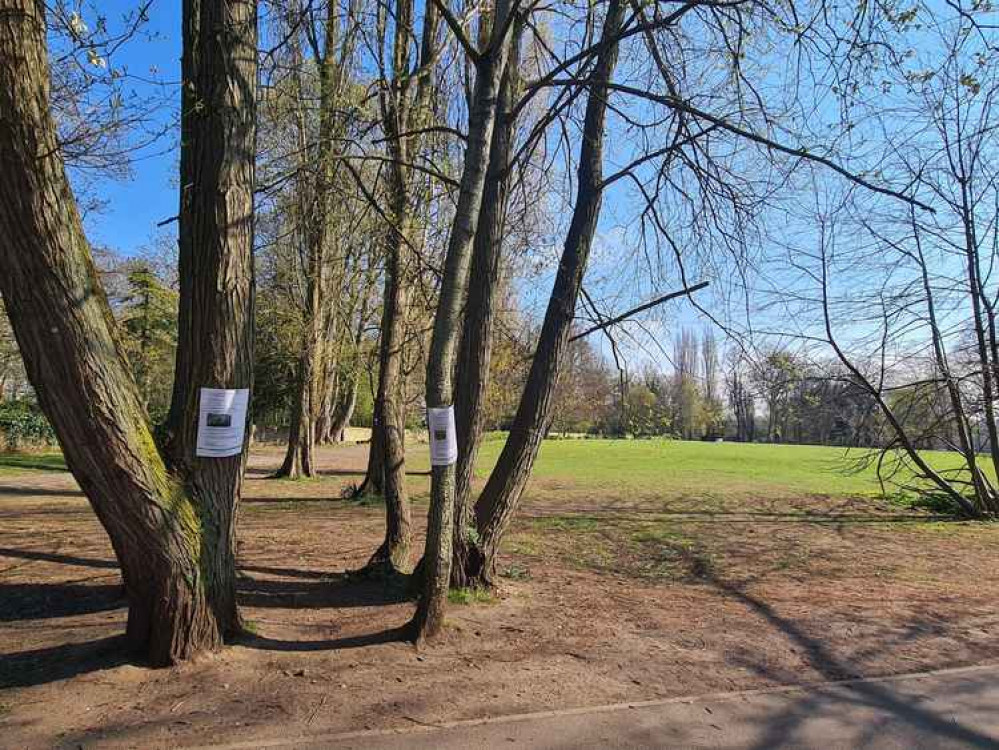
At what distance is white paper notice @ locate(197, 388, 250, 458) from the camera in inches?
160

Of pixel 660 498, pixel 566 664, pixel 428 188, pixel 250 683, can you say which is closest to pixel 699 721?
pixel 566 664

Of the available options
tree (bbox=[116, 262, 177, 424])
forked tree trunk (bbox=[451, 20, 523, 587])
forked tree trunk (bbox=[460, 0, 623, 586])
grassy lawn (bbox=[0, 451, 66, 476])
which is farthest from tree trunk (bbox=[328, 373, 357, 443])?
forked tree trunk (bbox=[451, 20, 523, 587])

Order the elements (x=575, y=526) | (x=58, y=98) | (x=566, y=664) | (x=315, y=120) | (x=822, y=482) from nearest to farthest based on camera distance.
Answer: (x=566, y=664) → (x=58, y=98) → (x=315, y=120) → (x=575, y=526) → (x=822, y=482)

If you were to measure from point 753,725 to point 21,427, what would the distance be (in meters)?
28.0

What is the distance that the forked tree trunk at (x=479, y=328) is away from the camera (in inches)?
236

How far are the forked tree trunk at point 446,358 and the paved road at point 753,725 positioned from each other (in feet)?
4.16

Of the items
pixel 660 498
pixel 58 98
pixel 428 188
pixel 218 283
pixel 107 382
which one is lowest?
pixel 660 498

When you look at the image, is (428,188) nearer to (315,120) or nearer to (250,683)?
(315,120)

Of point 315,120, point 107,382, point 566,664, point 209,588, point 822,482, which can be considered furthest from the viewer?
point 822,482

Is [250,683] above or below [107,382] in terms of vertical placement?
below

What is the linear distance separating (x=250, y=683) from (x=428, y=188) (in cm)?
520

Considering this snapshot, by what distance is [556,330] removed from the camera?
659cm

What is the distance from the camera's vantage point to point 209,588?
163 inches

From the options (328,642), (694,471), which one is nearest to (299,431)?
(328,642)
